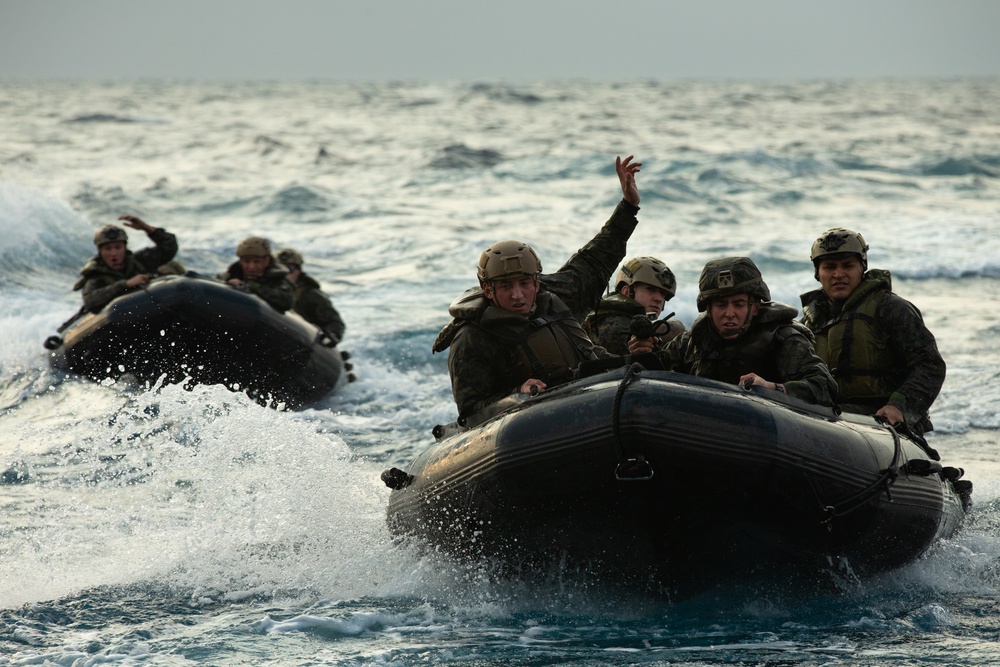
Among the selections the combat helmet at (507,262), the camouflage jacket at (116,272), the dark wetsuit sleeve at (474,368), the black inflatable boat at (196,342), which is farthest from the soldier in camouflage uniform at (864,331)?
the camouflage jacket at (116,272)

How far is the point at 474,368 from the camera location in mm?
6141

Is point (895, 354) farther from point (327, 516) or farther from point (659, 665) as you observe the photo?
point (327, 516)

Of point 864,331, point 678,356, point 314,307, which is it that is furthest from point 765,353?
point 314,307

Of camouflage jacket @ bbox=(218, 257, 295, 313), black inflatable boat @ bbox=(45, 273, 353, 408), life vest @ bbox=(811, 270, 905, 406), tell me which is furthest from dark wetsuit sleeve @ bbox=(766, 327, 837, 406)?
camouflage jacket @ bbox=(218, 257, 295, 313)

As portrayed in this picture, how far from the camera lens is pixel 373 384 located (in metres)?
11.8

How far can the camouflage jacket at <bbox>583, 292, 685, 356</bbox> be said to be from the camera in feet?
24.1

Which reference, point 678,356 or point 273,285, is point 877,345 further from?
point 273,285

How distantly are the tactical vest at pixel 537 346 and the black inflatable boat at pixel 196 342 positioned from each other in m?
4.09

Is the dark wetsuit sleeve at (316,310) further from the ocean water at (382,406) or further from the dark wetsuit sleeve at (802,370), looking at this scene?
the dark wetsuit sleeve at (802,370)

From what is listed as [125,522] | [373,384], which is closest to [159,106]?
[373,384]

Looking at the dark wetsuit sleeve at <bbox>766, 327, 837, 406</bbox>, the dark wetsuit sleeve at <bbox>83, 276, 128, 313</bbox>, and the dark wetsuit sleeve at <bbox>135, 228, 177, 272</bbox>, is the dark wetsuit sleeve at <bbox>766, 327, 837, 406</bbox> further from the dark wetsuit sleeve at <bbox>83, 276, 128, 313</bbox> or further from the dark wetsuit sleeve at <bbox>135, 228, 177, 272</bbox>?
the dark wetsuit sleeve at <bbox>135, 228, 177, 272</bbox>

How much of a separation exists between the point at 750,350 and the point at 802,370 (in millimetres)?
255

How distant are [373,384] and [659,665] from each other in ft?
23.4

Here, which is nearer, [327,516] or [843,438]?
[843,438]
